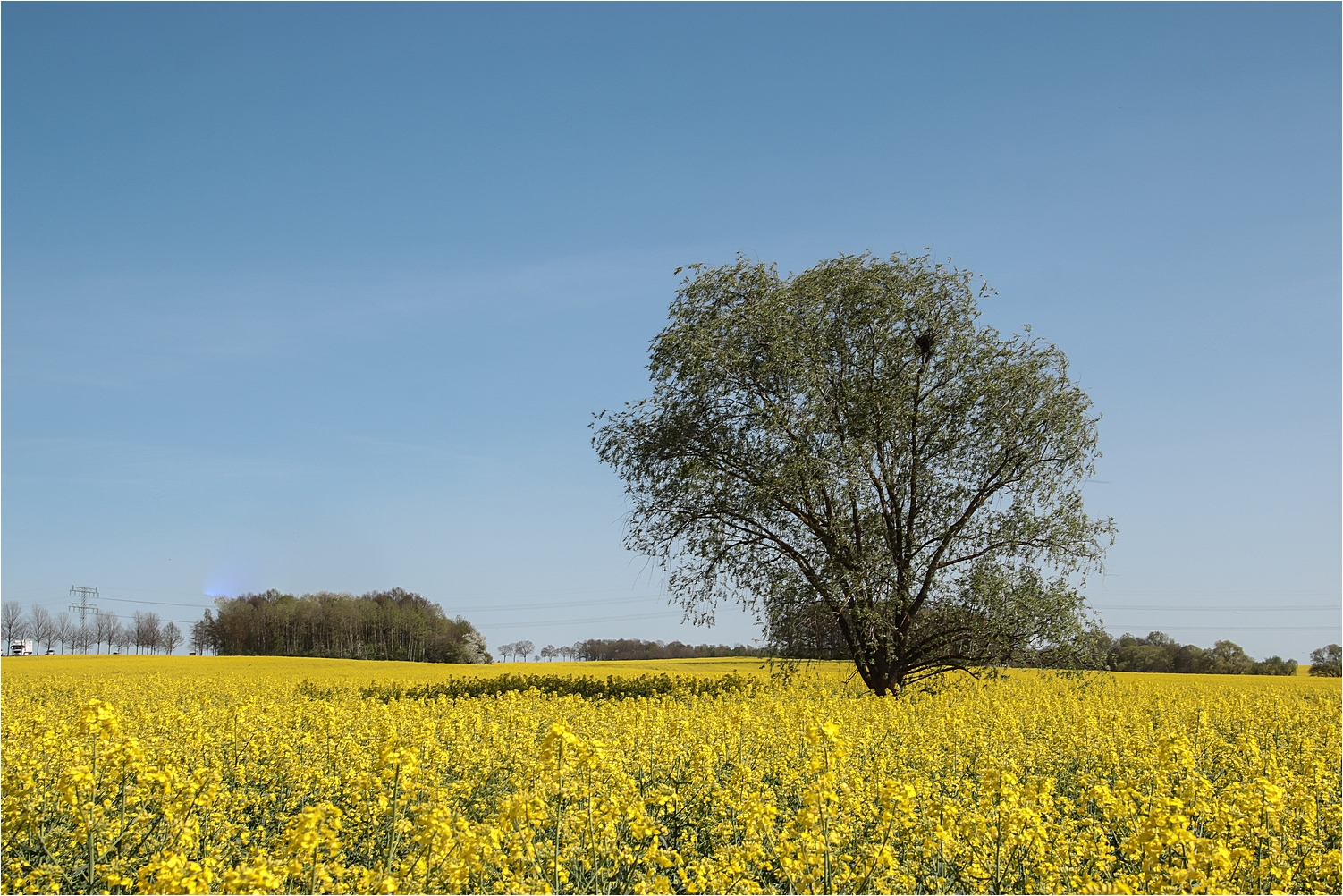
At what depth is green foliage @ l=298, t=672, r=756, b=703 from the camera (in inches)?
811

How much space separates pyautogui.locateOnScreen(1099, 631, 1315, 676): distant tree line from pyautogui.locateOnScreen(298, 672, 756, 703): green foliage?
33241 mm

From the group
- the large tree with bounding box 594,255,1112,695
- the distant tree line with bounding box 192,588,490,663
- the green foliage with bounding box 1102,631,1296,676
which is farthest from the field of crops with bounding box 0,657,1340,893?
the distant tree line with bounding box 192,588,490,663

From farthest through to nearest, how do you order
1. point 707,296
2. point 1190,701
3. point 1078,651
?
point 707,296
point 1078,651
point 1190,701

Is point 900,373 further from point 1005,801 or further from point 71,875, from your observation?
point 71,875

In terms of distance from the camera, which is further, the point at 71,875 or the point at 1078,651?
the point at 1078,651

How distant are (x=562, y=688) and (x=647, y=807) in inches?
583

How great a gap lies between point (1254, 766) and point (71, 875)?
10577 millimetres

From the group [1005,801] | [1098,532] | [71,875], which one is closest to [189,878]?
[71,875]

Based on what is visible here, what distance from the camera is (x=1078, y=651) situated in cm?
1939

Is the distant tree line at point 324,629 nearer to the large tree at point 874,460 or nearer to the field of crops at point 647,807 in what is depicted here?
the large tree at point 874,460

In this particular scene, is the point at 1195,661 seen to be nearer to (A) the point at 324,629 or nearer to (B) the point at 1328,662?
(B) the point at 1328,662

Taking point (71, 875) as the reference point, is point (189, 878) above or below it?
above

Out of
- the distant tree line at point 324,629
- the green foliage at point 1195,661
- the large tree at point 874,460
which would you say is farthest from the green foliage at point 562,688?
the distant tree line at point 324,629

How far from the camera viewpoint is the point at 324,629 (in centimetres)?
9031
